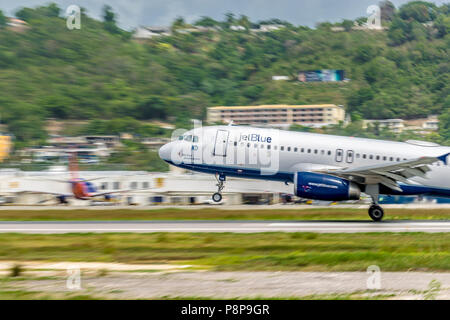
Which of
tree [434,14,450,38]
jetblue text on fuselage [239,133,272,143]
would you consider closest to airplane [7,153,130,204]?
jetblue text on fuselage [239,133,272,143]

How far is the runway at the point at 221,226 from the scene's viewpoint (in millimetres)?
28078

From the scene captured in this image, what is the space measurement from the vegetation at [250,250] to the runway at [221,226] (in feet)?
6.75

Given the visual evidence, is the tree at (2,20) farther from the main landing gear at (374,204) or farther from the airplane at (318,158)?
the main landing gear at (374,204)

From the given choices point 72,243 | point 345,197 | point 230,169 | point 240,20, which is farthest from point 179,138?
point 240,20

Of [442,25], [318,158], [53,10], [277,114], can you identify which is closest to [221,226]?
[318,158]

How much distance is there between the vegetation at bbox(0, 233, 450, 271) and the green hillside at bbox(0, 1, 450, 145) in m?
84.4

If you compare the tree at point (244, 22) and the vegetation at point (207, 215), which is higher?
the tree at point (244, 22)

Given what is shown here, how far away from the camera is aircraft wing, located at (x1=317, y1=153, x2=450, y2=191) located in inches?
1204

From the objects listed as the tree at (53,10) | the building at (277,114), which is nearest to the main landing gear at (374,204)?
the building at (277,114)

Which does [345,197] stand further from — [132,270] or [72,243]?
[132,270]

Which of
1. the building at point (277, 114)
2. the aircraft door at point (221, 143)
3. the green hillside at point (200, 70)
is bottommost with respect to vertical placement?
the aircraft door at point (221, 143)

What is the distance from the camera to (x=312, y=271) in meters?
16.7

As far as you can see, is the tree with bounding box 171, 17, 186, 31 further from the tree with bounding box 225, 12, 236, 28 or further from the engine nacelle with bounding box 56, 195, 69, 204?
the engine nacelle with bounding box 56, 195, 69, 204

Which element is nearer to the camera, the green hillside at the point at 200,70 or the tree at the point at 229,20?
the green hillside at the point at 200,70
